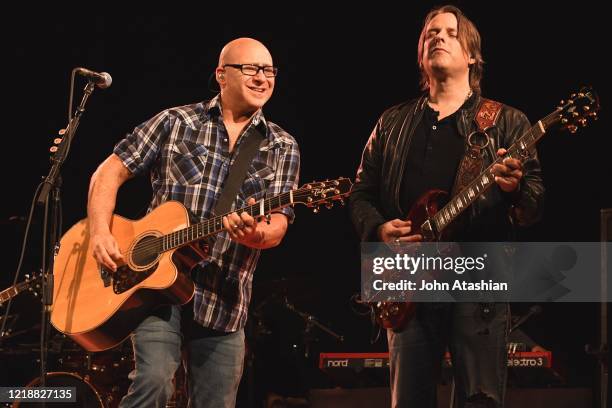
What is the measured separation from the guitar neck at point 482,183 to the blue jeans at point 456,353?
0.39 meters

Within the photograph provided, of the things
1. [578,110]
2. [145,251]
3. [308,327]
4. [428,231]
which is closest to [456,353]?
[428,231]

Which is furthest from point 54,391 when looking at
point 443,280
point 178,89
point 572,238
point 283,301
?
point 572,238

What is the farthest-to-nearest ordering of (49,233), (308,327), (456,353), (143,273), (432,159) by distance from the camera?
(308,327)
(143,273)
(49,233)
(432,159)
(456,353)

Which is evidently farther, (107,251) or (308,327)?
(308,327)

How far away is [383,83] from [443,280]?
476cm

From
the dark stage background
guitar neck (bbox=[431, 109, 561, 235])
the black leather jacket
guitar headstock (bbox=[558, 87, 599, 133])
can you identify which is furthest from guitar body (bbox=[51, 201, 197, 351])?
the dark stage background

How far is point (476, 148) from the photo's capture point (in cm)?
360

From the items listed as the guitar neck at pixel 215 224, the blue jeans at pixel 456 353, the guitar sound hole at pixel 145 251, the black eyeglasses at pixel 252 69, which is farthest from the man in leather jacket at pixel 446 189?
the guitar sound hole at pixel 145 251

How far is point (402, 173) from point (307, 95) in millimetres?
4570

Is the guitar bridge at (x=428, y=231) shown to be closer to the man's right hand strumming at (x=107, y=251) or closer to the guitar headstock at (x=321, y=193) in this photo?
the guitar headstock at (x=321, y=193)

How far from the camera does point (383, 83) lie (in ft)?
26.3

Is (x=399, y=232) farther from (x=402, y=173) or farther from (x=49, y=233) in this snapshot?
(x=49, y=233)

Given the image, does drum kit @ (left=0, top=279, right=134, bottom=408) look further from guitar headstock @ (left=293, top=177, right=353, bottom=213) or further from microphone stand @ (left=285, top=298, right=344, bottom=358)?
guitar headstock @ (left=293, top=177, right=353, bottom=213)

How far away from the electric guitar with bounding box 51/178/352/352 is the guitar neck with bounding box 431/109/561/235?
1.95 ft
